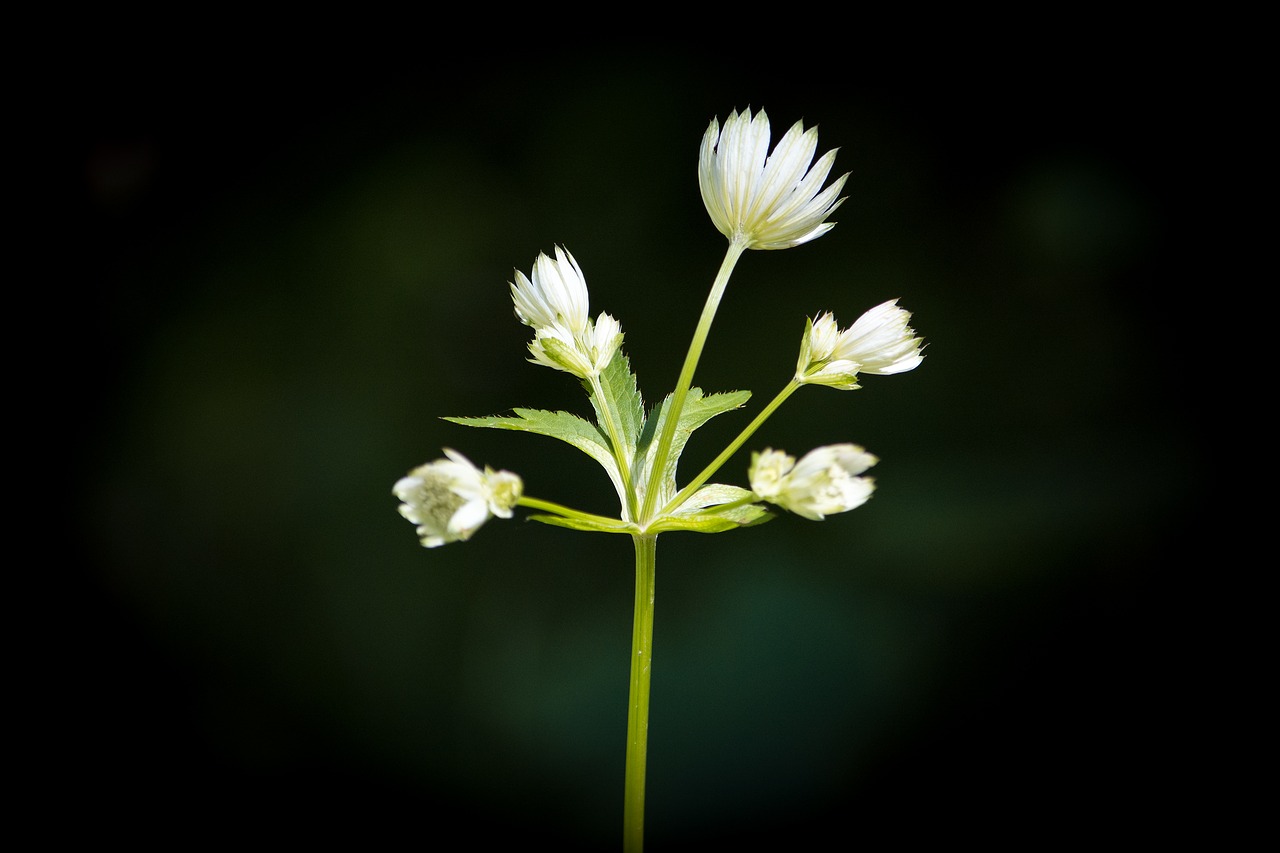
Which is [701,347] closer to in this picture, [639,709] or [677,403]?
[677,403]

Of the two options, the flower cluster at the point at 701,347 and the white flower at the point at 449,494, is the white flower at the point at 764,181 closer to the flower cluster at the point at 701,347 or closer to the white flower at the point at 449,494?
the flower cluster at the point at 701,347

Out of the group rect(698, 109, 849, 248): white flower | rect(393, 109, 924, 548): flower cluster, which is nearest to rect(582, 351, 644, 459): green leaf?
rect(393, 109, 924, 548): flower cluster

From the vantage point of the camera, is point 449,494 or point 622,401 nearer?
point 449,494

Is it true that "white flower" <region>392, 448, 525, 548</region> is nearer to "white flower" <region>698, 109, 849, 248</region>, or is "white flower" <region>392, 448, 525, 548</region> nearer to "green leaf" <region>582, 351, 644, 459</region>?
"green leaf" <region>582, 351, 644, 459</region>

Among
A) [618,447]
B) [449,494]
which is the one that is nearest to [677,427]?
[618,447]

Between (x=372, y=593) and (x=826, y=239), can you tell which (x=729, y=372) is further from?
(x=372, y=593)
